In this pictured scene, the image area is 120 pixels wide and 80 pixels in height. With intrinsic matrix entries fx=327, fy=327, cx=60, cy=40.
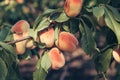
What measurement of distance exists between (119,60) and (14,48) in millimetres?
428

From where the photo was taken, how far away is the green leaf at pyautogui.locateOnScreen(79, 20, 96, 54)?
129cm

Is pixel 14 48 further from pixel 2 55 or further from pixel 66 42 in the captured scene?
pixel 66 42

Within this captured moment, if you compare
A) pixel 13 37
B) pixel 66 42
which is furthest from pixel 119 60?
pixel 13 37

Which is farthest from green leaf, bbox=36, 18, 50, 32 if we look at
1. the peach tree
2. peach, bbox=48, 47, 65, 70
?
peach, bbox=48, 47, 65, 70

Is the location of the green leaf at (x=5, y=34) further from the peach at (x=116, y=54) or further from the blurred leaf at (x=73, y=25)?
the peach at (x=116, y=54)

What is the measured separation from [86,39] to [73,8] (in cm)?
13

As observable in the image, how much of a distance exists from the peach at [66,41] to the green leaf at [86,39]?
5 centimetres

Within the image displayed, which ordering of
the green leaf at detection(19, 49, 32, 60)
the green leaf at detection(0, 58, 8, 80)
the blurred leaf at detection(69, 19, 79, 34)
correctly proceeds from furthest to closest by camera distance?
1. the green leaf at detection(19, 49, 32, 60)
2. the blurred leaf at detection(69, 19, 79, 34)
3. the green leaf at detection(0, 58, 8, 80)

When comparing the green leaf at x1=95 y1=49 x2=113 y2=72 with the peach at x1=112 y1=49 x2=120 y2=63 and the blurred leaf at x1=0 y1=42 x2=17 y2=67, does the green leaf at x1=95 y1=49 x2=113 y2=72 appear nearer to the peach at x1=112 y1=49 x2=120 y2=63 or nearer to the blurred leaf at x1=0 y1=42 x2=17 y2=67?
the peach at x1=112 y1=49 x2=120 y2=63

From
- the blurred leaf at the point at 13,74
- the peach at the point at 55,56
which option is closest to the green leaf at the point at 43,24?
the peach at the point at 55,56

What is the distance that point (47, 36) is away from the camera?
1.29 meters

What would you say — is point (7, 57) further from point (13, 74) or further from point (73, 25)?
point (73, 25)

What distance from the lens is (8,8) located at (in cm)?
243

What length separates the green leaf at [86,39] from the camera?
4.23 feet
